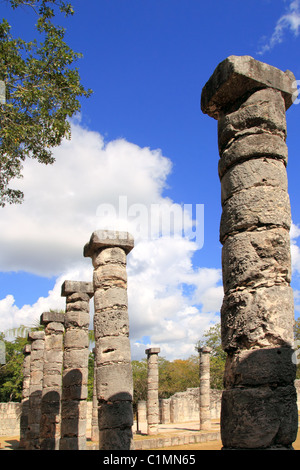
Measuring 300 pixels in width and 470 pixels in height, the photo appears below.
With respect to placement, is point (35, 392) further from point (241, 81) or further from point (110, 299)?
point (241, 81)

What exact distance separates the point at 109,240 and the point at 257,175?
532 centimetres

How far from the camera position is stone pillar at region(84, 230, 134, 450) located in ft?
27.5

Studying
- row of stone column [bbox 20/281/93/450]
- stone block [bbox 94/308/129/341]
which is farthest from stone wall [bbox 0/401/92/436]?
stone block [bbox 94/308/129/341]

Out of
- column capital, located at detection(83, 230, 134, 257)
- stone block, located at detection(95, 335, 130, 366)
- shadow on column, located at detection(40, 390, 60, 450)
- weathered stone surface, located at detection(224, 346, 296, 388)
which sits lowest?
shadow on column, located at detection(40, 390, 60, 450)

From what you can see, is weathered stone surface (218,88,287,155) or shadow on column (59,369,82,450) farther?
shadow on column (59,369,82,450)

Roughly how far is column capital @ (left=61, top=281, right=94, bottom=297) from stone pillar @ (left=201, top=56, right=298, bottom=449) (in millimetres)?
8408

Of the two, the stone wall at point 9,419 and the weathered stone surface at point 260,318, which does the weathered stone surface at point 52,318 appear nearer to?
the weathered stone surface at point 260,318

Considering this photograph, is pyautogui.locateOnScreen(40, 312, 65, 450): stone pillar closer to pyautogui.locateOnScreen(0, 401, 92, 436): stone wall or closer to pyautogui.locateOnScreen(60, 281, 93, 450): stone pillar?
pyautogui.locateOnScreen(60, 281, 93, 450): stone pillar

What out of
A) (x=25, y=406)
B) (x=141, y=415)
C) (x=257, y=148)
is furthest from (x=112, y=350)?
(x=141, y=415)

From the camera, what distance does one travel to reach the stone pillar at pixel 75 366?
11.8 meters
